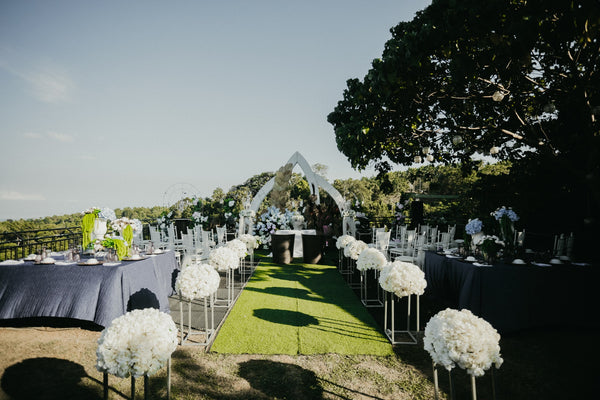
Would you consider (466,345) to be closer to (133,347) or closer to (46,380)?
(133,347)

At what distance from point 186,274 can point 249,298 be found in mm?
2343

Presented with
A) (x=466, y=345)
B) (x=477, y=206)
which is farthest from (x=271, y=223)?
(x=466, y=345)

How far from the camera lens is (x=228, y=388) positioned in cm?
272

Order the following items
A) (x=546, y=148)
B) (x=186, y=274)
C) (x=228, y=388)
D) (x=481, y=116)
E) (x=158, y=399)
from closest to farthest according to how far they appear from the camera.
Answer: (x=158, y=399)
(x=228, y=388)
(x=186, y=274)
(x=546, y=148)
(x=481, y=116)

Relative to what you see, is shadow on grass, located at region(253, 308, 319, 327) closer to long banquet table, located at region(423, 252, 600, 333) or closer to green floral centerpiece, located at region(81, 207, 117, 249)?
long banquet table, located at region(423, 252, 600, 333)

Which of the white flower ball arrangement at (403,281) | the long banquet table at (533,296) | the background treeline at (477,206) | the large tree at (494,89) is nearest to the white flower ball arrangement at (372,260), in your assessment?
the white flower ball arrangement at (403,281)

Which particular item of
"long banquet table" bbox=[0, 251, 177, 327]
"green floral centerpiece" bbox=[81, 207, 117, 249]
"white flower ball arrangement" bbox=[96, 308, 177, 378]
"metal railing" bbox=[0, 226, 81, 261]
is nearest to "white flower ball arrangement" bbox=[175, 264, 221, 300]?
"long banquet table" bbox=[0, 251, 177, 327]

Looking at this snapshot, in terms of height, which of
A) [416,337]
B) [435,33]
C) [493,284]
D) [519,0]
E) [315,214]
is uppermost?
[519,0]

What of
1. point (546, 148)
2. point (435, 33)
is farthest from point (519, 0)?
point (546, 148)

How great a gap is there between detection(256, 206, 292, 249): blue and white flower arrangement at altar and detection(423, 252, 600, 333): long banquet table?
8530mm

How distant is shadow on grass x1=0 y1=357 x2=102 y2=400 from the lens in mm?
2621

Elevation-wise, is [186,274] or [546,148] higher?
[546,148]

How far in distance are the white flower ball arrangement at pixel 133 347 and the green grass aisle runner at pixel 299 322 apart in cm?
181

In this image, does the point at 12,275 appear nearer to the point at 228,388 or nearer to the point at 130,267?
the point at 130,267
